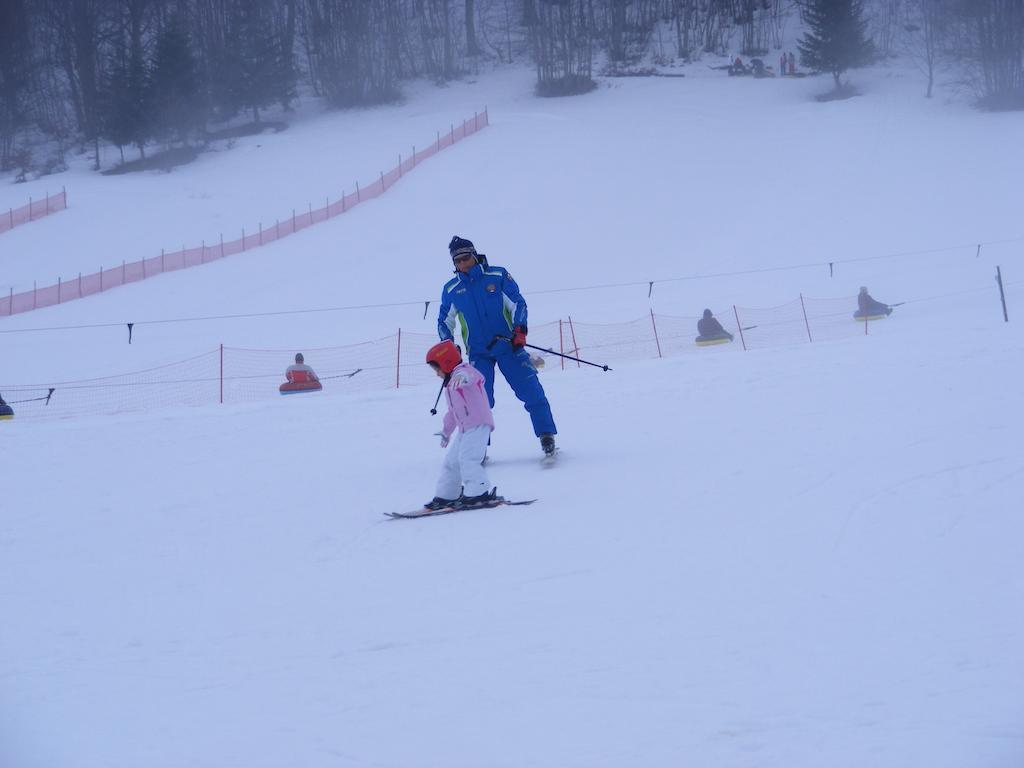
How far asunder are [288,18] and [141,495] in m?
64.3

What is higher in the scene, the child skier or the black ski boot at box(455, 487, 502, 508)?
the child skier

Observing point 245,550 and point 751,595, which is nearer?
point 751,595

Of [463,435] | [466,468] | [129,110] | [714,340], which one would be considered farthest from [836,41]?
[466,468]

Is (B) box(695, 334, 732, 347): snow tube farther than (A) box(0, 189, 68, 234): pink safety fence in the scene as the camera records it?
No

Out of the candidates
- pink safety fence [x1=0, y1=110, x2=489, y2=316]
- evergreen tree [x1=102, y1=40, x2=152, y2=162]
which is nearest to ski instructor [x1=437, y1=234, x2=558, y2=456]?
pink safety fence [x1=0, y1=110, x2=489, y2=316]

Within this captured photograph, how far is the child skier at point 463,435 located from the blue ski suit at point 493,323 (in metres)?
0.90

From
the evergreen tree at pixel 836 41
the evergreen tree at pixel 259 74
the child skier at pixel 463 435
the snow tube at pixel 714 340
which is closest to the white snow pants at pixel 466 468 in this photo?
the child skier at pixel 463 435

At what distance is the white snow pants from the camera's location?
675 cm

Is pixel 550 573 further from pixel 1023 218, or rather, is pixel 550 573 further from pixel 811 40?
pixel 811 40

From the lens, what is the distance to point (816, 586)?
448 centimetres

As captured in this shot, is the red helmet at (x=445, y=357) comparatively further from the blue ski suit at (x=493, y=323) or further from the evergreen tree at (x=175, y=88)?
the evergreen tree at (x=175, y=88)

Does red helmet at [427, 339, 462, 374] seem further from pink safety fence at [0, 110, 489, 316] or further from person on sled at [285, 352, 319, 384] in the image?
pink safety fence at [0, 110, 489, 316]

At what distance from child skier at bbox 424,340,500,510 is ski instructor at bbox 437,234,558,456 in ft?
2.94

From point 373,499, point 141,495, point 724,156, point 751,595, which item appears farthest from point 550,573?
point 724,156
